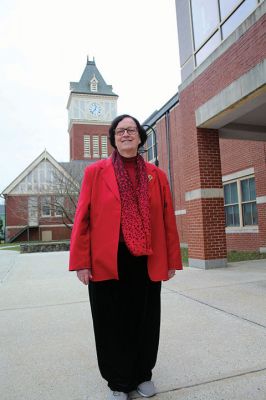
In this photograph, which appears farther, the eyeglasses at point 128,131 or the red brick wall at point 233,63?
the red brick wall at point 233,63

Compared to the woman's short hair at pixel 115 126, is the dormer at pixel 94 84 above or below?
above

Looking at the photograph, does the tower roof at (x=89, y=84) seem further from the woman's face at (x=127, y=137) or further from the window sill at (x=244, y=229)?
the woman's face at (x=127, y=137)

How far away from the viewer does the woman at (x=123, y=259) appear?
8.18ft

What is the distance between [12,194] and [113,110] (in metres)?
24.4

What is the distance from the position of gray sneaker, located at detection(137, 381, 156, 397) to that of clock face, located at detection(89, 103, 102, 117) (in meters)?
55.6

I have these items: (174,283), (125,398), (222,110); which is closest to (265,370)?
(125,398)

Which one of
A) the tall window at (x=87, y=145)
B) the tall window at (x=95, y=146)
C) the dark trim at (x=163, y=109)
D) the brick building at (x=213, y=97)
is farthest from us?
the tall window at (x=95, y=146)

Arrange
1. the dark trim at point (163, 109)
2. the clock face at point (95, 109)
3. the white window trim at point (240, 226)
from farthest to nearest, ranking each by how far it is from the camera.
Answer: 1. the clock face at point (95, 109)
2. the dark trim at point (163, 109)
3. the white window trim at point (240, 226)

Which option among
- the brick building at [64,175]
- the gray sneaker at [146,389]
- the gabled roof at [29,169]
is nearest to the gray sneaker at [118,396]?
the gray sneaker at [146,389]

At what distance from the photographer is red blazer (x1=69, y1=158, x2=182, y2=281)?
2475 millimetres

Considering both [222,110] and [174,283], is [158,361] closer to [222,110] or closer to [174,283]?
[174,283]

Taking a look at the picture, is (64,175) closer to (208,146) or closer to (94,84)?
(208,146)

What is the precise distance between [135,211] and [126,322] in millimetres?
789

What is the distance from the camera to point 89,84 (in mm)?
58438
